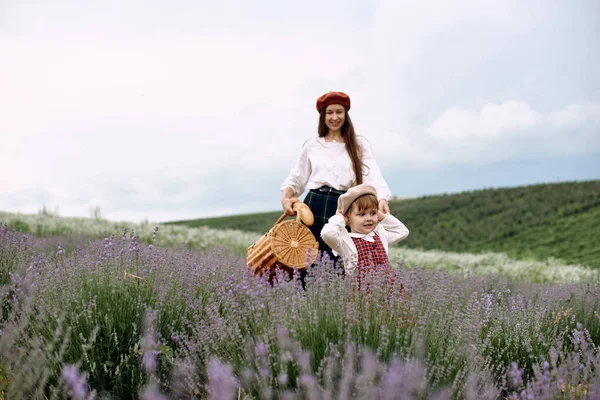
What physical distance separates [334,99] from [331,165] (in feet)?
1.90

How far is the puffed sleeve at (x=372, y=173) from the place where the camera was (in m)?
4.54

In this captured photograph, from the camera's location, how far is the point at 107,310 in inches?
126

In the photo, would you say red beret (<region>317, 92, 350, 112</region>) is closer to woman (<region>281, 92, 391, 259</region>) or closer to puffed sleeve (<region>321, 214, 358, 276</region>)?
woman (<region>281, 92, 391, 259</region>)

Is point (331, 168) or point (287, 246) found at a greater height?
point (331, 168)

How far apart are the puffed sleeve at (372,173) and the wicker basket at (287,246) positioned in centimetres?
62

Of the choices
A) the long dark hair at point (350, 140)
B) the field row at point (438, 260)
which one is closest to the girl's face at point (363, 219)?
the long dark hair at point (350, 140)

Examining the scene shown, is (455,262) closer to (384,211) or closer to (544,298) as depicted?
(544,298)

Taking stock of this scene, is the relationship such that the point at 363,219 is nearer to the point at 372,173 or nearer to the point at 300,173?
the point at 372,173

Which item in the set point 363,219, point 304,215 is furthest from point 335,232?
point 304,215

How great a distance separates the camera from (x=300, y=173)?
16.7 feet

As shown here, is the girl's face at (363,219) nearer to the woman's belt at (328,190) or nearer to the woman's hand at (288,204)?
the woman's belt at (328,190)

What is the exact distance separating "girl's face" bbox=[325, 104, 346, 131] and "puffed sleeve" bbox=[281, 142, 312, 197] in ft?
1.06

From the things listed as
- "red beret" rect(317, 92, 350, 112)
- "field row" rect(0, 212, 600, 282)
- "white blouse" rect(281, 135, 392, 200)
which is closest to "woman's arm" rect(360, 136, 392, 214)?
"white blouse" rect(281, 135, 392, 200)

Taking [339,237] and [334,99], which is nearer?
[339,237]
